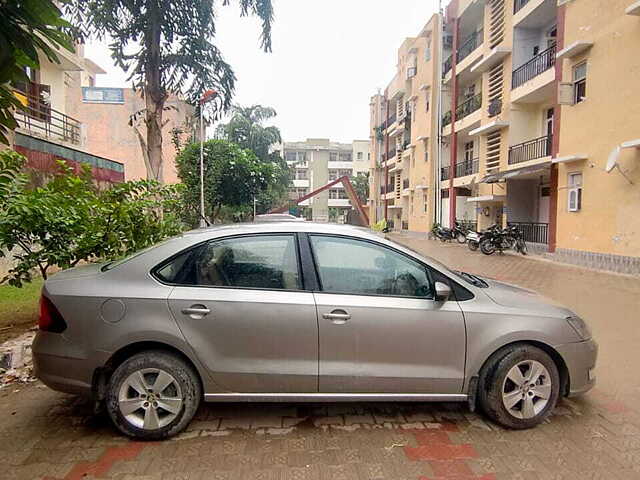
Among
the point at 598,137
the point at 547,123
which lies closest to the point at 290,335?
the point at 598,137

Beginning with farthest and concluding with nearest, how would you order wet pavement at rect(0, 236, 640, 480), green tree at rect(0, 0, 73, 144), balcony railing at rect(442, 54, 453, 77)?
balcony railing at rect(442, 54, 453, 77), wet pavement at rect(0, 236, 640, 480), green tree at rect(0, 0, 73, 144)

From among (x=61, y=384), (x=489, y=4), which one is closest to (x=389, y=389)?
(x=61, y=384)

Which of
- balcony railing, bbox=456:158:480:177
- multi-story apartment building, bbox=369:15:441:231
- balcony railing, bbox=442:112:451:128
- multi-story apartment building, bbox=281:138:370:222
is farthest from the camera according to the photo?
multi-story apartment building, bbox=281:138:370:222

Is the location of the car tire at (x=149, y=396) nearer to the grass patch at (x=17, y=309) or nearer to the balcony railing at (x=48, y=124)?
the grass patch at (x=17, y=309)

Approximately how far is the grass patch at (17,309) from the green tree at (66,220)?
2.23 feet

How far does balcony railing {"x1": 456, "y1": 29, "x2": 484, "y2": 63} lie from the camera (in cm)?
2210

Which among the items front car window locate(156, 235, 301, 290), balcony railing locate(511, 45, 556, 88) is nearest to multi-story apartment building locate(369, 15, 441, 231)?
balcony railing locate(511, 45, 556, 88)

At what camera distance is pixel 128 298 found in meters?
2.87

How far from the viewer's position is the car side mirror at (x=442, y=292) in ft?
9.58

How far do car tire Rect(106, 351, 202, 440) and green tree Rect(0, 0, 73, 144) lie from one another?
1.73m

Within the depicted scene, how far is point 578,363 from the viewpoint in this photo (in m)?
3.08

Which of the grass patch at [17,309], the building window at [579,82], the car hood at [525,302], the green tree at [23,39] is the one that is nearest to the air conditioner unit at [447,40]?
the building window at [579,82]

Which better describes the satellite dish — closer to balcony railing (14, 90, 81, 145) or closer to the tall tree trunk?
the tall tree trunk

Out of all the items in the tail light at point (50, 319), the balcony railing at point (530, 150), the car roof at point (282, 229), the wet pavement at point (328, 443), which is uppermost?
the balcony railing at point (530, 150)
